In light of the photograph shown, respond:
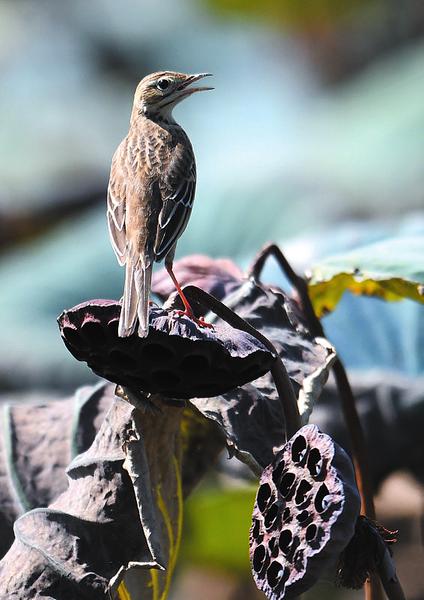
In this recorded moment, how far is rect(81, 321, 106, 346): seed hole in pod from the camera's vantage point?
132 centimetres

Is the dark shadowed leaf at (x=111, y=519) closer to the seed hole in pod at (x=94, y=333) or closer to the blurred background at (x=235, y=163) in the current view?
the seed hole in pod at (x=94, y=333)

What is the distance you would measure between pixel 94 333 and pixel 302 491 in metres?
0.28

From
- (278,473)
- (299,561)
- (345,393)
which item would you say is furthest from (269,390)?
(299,561)

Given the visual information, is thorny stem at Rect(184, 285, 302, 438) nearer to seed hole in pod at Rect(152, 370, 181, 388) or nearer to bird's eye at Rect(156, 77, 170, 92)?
seed hole in pod at Rect(152, 370, 181, 388)

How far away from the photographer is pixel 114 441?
63.9 inches

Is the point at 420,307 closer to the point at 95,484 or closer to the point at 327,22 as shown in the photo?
the point at 95,484

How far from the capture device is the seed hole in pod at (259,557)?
4.43 feet

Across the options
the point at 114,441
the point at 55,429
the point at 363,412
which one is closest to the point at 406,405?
the point at 363,412

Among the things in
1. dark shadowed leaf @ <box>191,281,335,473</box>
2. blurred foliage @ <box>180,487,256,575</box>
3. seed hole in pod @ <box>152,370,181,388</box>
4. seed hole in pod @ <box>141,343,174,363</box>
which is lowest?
blurred foliage @ <box>180,487,256,575</box>

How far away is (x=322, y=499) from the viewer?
1.30m

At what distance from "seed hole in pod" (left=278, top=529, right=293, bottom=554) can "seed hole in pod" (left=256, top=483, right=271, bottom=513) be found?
0.15 ft

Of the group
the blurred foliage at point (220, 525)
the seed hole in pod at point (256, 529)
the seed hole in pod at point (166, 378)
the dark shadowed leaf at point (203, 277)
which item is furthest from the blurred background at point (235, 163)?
the seed hole in pod at point (166, 378)

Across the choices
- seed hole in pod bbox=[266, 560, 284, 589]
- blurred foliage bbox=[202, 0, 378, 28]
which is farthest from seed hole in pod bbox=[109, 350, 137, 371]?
blurred foliage bbox=[202, 0, 378, 28]

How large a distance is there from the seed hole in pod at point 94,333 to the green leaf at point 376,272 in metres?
0.70
